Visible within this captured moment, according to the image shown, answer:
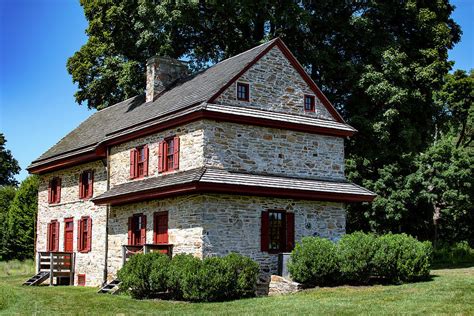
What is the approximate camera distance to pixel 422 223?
37.2m

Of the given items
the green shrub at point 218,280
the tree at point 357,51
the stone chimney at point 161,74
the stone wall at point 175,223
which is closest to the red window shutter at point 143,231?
the stone wall at point 175,223

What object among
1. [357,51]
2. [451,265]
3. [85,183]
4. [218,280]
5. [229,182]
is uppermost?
[357,51]

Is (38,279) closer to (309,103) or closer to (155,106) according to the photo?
(155,106)

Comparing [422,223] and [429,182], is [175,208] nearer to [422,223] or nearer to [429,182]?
[429,182]

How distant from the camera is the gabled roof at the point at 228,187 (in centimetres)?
2292

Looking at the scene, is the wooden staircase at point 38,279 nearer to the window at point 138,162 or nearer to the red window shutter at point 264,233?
the window at point 138,162

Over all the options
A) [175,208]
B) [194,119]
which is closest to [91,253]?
[175,208]

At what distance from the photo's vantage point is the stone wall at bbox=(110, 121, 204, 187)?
79.2ft

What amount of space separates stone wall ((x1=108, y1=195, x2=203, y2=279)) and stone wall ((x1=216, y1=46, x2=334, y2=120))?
403cm

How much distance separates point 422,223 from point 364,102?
7.55 meters

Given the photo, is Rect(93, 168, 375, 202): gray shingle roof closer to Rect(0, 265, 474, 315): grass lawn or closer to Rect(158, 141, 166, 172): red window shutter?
Rect(158, 141, 166, 172): red window shutter

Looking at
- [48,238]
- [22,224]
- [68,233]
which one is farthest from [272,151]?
[22,224]

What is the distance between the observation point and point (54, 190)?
34562mm

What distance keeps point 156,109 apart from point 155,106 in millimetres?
921
